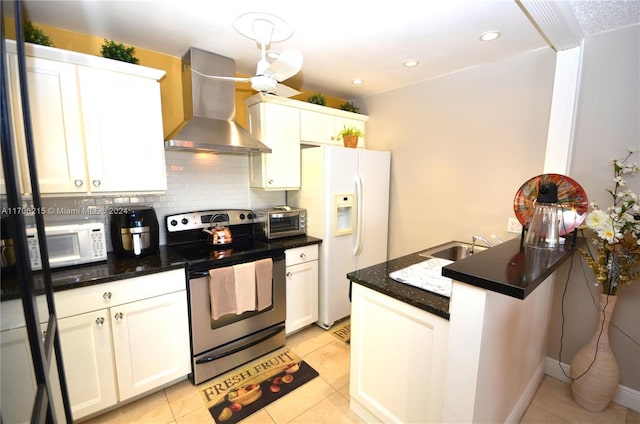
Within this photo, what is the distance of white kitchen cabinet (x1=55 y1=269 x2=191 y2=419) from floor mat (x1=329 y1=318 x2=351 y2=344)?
1.29 meters

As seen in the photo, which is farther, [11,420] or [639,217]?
[639,217]

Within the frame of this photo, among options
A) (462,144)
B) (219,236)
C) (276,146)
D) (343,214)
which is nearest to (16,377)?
(219,236)

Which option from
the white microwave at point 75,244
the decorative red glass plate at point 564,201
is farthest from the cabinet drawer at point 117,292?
the decorative red glass plate at point 564,201

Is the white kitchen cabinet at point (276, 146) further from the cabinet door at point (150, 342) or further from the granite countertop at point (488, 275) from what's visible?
the granite countertop at point (488, 275)

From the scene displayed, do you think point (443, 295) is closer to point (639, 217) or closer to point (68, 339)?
point (639, 217)

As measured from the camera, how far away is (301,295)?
102 inches

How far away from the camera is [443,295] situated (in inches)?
52.7

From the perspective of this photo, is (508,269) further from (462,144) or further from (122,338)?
(122,338)

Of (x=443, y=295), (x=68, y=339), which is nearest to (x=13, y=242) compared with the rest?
(x=68, y=339)

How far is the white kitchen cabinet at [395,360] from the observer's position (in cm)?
129

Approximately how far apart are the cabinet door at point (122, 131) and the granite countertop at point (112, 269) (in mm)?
483

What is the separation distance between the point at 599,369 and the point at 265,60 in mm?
2844

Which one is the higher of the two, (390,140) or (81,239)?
(390,140)

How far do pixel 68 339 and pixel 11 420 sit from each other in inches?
50.2
